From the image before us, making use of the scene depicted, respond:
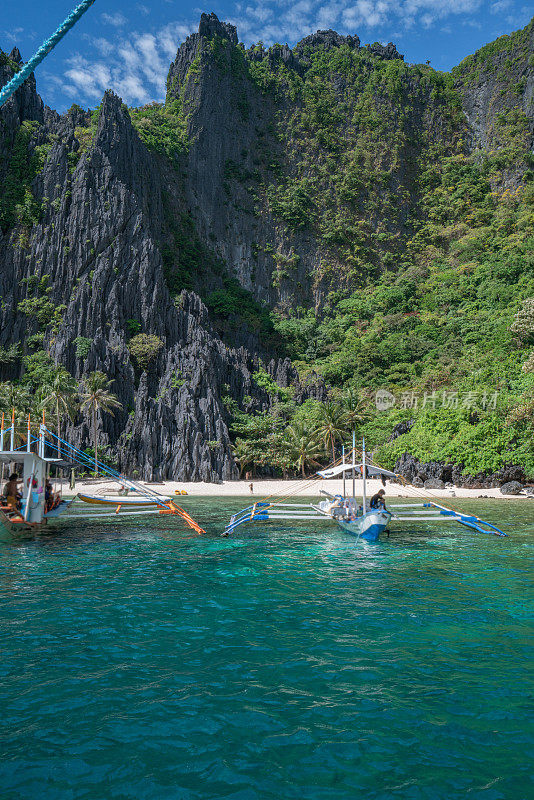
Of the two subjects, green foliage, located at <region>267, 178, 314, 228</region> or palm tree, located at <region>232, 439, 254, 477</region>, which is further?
green foliage, located at <region>267, 178, 314, 228</region>

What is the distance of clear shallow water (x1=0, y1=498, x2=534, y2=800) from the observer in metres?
6.42

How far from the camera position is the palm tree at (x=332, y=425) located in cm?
5947

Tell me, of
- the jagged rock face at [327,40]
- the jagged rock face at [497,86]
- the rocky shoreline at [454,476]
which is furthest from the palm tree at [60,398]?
the jagged rock face at [327,40]

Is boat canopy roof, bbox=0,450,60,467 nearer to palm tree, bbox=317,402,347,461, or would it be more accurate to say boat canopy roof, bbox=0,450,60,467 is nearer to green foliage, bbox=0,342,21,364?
palm tree, bbox=317,402,347,461

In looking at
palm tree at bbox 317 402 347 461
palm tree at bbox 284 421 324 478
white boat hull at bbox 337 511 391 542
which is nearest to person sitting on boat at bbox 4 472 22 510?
white boat hull at bbox 337 511 391 542

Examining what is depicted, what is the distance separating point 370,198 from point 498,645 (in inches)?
4159

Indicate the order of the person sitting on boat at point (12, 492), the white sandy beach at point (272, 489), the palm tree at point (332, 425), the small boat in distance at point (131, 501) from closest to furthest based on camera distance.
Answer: the person sitting on boat at point (12, 492) → the small boat in distance at point (131, 501) → the white sandy beach at point (272, 489) → the palm tree at point (332, 425)

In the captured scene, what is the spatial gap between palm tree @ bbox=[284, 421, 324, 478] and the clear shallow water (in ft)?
131

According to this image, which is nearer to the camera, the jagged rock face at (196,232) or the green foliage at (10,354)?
the jagged rock face at (196,232)

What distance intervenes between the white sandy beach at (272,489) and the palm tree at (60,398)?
8.33 metres

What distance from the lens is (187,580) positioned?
53.7 feet

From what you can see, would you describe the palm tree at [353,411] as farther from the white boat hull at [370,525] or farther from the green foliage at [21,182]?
the green foliage at [21,182]

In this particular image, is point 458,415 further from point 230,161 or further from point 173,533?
point 230,161

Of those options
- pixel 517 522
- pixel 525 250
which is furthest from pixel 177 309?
pixel 517 522
